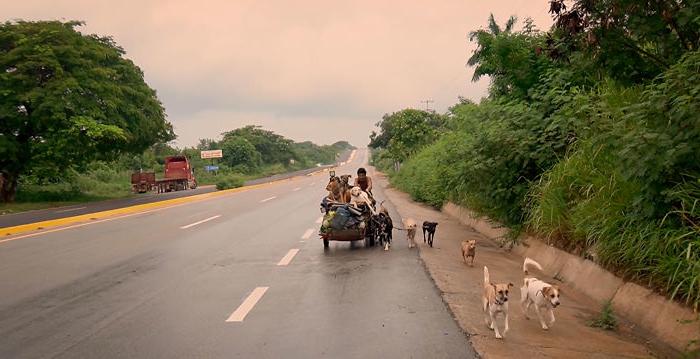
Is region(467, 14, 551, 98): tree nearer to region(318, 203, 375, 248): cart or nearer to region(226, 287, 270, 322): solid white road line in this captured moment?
region(318, 203, 375, 248): cart

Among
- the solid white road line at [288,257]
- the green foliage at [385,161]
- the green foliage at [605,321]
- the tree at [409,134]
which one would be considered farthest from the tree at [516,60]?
the green foliage at [385,161]

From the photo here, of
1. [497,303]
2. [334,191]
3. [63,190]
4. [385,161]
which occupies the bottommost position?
[63,190]

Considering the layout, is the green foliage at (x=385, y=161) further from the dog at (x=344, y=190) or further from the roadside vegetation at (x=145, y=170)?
the dog at (x=344, y=190)

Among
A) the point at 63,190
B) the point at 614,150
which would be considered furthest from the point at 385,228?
the point at 63,190

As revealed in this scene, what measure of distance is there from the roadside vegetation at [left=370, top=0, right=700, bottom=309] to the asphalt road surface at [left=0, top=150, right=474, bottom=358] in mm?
2353

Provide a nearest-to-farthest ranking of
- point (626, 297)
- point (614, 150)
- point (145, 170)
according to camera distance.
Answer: point (626, 297) → point (614, 150) → point (145, 170)

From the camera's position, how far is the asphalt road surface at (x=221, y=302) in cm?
541

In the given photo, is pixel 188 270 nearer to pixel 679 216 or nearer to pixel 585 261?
pixel 585 261

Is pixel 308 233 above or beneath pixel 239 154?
beneath

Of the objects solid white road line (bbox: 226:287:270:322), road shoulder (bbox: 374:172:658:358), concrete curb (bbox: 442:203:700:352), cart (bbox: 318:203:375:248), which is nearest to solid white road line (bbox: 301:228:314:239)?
cart (bbox: 318:203:375:248)

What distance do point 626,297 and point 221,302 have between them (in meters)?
4.88

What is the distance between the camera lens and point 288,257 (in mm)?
10695

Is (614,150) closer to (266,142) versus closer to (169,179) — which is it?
(169,179)

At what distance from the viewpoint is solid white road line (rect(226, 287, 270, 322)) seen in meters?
6.38
